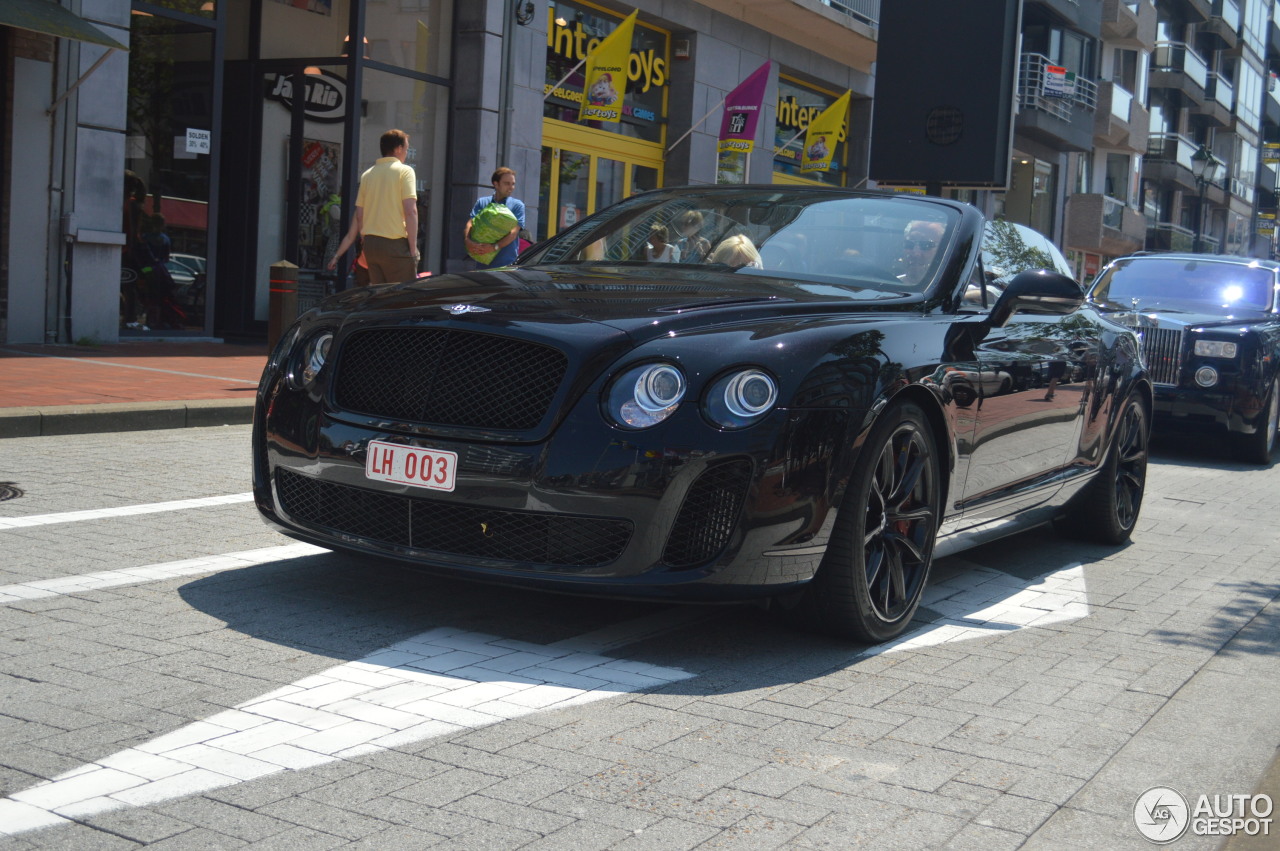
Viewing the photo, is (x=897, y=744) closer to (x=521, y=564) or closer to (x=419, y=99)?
(x=521, y=564)

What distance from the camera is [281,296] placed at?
1166 centimetres

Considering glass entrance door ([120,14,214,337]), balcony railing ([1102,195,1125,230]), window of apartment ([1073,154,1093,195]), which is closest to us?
glass entrance door ([120,14,214,337])

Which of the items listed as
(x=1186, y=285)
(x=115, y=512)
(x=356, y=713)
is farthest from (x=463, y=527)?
(x=1186, y=285)

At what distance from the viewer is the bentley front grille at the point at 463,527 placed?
13.0ft

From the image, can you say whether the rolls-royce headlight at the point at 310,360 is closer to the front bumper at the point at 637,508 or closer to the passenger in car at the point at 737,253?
the front bumper at the point at 637,508

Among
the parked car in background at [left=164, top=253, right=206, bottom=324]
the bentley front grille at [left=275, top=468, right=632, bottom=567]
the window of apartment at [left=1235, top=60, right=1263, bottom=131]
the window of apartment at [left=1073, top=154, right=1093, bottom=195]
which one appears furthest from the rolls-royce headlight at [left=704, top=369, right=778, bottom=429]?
the window of apartment at [left=1235, top=60, right=1263, bottom=131]

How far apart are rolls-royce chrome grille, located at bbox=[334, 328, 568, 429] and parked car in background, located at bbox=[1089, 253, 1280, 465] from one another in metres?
7.93

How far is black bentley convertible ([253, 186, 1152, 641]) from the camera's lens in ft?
12.8

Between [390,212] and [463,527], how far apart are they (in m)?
7.85

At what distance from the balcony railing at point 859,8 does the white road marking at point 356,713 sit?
71.5ft

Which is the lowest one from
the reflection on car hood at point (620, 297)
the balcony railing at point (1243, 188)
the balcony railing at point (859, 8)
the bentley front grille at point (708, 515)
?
the bentley front grille at point (708, 515)

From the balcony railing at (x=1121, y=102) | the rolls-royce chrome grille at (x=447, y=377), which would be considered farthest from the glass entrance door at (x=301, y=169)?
the balcony railing at (x=1121, y=102)

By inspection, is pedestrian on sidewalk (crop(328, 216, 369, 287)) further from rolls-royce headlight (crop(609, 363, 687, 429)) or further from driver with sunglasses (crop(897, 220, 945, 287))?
rolls-royce headlight (crop(609, 363, 687, 429))

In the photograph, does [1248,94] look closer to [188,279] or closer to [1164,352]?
[1164,352]
